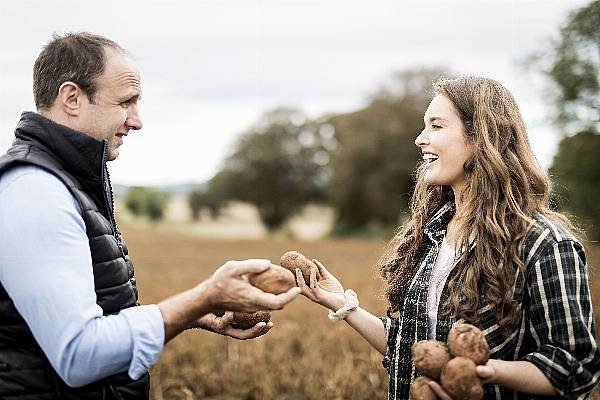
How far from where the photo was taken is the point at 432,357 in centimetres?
252

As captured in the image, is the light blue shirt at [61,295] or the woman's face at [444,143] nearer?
the light blue shirt at [61,295]

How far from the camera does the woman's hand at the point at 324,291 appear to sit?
3.20 meters

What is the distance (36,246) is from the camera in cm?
234

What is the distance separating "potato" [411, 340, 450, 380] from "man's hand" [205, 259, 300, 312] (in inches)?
21.1

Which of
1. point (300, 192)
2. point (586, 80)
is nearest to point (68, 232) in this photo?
point (586, 80)

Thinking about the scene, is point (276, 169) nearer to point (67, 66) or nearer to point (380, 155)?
point (380, 155)

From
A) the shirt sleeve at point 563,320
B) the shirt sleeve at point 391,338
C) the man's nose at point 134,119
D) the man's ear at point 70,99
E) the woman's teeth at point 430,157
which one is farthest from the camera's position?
the shirt sleeve at point 391,338

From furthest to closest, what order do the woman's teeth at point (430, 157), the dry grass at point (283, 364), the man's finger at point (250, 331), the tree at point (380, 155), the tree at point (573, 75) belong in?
1. the tree at point (380, 155)
2. the tree at point (573, 75)
3. the dry grass at point (283, 364)
4. the man's finger at point (250, 331)
5. the woman's teeth at point (430, 157)

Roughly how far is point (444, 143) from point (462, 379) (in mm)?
1044

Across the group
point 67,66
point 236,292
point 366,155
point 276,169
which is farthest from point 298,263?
point 276,169

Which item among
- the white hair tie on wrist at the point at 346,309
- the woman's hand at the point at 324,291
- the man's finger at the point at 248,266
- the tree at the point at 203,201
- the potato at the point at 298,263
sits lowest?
the tree at the point at 203,201

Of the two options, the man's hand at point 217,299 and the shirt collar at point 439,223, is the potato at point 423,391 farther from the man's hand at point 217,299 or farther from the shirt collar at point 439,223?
the shirt collar at point 439,223

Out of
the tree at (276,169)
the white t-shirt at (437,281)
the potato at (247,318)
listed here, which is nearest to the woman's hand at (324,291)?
the potato at (247,318)

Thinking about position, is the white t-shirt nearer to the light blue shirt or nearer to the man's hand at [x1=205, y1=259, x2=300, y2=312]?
the man's hand at [x1=205, y1=259, x2=300, y2=312]
